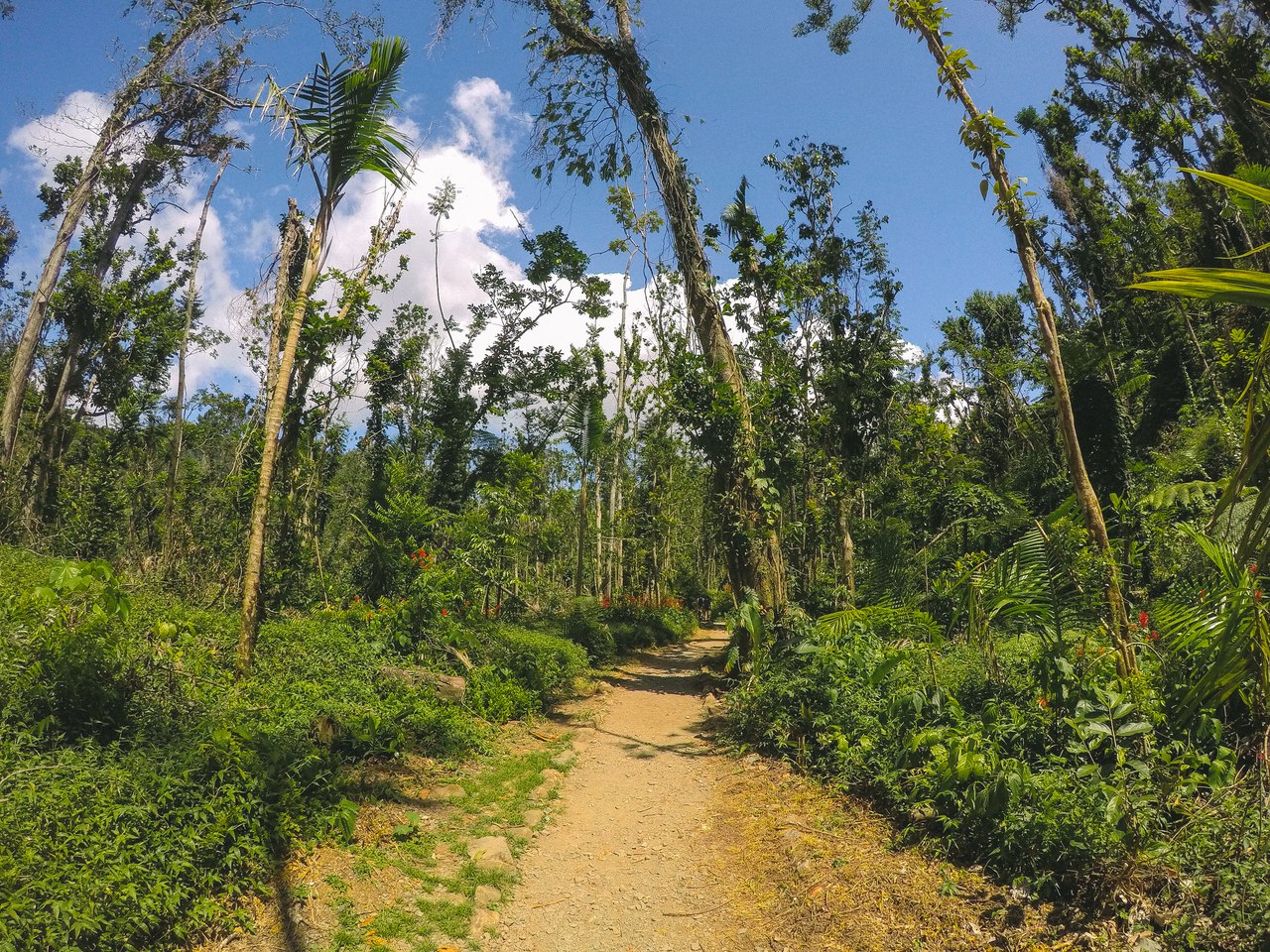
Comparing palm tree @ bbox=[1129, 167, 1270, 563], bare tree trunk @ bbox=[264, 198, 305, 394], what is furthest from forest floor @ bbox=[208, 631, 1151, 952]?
bare tree trunk @ bbox=[264, 198, 305, 394]

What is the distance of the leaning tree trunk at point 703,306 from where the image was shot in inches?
316

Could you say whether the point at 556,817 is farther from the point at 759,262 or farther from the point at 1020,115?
the point at 1020,115

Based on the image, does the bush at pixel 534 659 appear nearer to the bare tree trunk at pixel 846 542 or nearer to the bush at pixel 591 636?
the bush at pixel 591 636

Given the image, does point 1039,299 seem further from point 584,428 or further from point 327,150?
point 584,428

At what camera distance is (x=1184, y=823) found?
9.61 ft

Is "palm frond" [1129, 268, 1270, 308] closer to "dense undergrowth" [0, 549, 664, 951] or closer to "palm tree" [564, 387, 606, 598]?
"dense undergrowth" [0, 549, 664, 951]

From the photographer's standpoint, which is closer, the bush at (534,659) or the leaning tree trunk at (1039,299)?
the leaning tree trunk at (1039,299)

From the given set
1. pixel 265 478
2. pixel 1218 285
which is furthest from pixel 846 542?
pixel 1218 285

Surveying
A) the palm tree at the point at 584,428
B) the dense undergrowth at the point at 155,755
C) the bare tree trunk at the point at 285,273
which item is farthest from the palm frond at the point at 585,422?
the dense undergrowth at the point at 155,755

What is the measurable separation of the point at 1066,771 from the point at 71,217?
18832mm

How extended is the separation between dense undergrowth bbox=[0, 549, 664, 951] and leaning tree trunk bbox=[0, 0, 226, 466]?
9.05m

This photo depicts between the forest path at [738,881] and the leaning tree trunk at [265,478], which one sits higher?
the leaning tree trunk at [265,478]

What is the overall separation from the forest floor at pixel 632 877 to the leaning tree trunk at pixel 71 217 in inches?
500

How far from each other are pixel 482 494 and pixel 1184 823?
8453 mm
